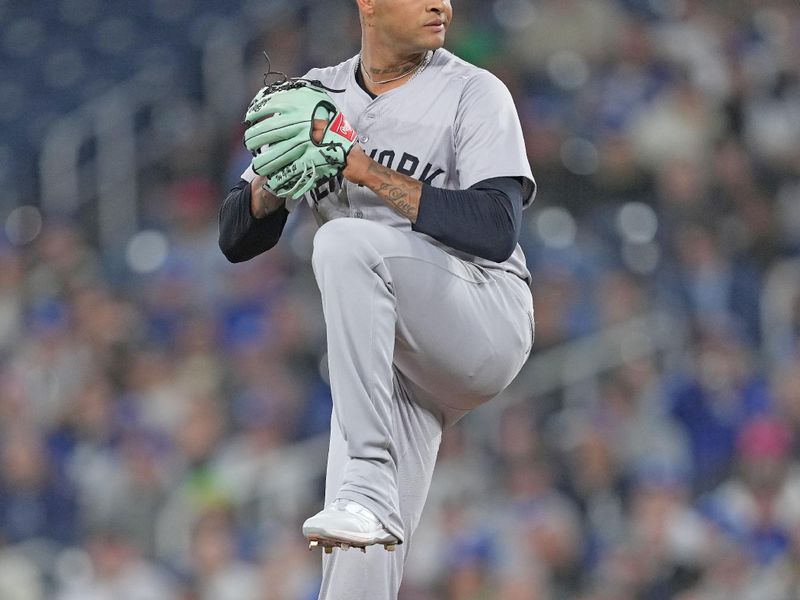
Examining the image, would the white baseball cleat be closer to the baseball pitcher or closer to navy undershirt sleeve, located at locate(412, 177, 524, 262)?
the baseball pitcher

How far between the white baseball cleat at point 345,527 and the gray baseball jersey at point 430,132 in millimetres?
571

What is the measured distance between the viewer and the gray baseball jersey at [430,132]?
2879 mm

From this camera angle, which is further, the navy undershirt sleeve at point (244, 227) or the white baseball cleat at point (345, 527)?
the navy undershirt sleeve at point (244, 227)

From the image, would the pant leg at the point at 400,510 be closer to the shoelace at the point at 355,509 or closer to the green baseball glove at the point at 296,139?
the shoelace at the point at 355,509

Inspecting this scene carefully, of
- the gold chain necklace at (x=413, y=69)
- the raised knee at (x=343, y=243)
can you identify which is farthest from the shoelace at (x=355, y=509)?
the gold chain necklace at (x=413, y=69)

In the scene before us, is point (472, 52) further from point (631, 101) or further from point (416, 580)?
point (416, 580)

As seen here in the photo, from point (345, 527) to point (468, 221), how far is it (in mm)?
609

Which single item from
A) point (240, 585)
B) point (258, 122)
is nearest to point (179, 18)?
point (240, 585)

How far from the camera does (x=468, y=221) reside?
273 cm

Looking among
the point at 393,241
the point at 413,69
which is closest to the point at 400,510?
the point at 393,241

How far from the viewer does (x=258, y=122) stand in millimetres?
2773

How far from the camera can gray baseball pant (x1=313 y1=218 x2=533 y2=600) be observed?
268 centimetres

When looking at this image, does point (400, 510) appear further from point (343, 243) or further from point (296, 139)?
point (296, 139)

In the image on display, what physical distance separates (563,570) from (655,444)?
65 cm
